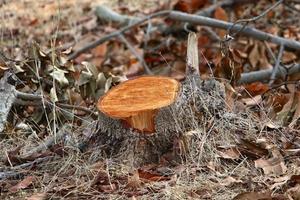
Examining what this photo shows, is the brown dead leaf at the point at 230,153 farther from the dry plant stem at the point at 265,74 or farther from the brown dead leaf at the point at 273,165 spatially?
the dry plant stem at the point at 265,74

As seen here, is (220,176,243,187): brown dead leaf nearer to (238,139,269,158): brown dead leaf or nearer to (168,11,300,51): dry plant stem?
(238,139,269,158): brown dead leaf

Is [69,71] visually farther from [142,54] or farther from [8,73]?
[142,54]

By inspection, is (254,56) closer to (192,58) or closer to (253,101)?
(253,101)

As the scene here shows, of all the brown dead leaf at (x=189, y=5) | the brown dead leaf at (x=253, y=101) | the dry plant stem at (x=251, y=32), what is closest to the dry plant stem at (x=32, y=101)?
the brown dead leaf at (x=253, y=101)

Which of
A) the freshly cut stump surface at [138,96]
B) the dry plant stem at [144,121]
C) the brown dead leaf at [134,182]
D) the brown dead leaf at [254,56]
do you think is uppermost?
the freshly cut stump surface at [138,96]

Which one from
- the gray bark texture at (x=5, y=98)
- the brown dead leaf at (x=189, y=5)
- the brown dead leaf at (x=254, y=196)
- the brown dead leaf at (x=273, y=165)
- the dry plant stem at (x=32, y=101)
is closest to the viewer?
the brown dead leaf at (x=254, y=196)

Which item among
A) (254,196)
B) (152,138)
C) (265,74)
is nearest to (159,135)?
(152,138)
